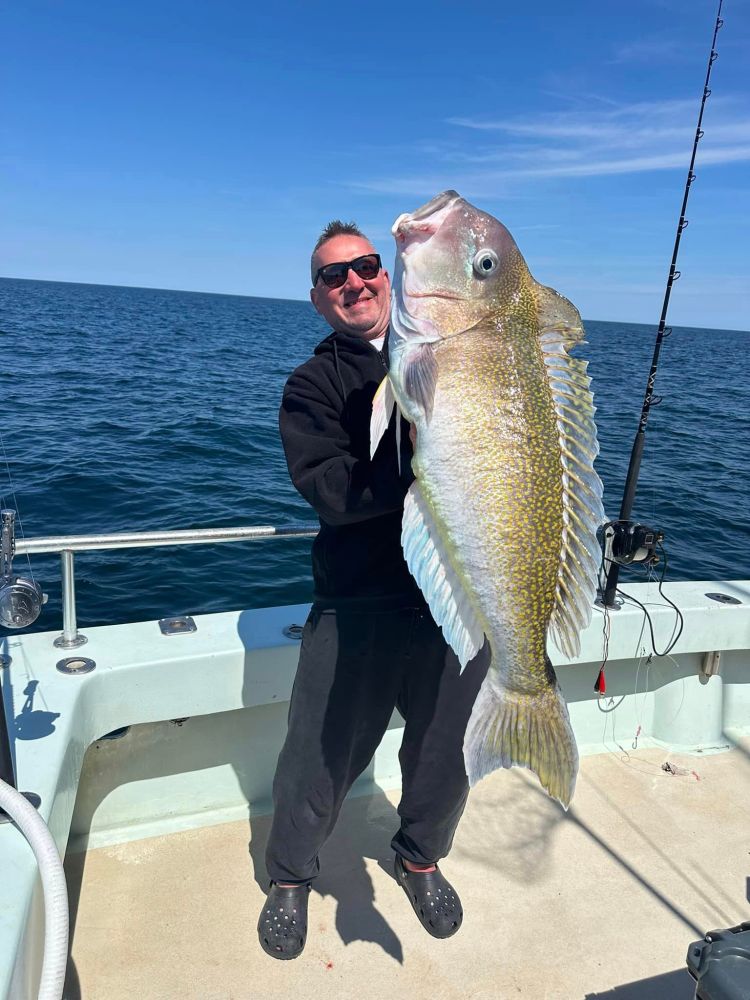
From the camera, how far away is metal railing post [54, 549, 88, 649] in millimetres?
2682

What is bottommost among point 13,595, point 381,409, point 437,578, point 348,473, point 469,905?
point 469,905

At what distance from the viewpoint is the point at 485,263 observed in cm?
181

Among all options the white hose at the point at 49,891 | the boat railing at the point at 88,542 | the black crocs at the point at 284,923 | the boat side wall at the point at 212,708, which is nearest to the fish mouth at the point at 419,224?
the boat railing at the point at 88,542

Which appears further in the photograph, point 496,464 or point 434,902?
point 434,902

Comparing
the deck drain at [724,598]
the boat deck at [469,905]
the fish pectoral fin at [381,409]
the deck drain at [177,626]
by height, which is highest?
the fish pectoral fin at [381,409]

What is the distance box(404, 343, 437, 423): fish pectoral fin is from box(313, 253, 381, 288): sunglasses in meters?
0.66

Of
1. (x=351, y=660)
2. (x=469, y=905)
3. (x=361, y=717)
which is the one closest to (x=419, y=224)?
(x=351, y=660)

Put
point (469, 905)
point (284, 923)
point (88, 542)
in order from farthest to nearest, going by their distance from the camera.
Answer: point (469, 905)
point (88, 542)
point (284, 923)

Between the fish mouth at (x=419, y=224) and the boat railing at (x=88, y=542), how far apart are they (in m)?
1.37

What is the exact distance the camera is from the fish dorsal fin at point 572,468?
5.98ft

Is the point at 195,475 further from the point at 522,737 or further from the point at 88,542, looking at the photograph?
the point at 522,737

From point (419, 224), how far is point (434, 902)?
2284 millimetres

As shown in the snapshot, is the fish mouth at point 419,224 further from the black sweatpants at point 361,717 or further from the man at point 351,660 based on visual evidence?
the black sweatpants at point 361,717

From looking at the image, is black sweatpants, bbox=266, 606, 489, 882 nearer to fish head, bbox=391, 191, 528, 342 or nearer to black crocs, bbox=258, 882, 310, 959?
black crocs, bbox=258, 882, 310, 959
